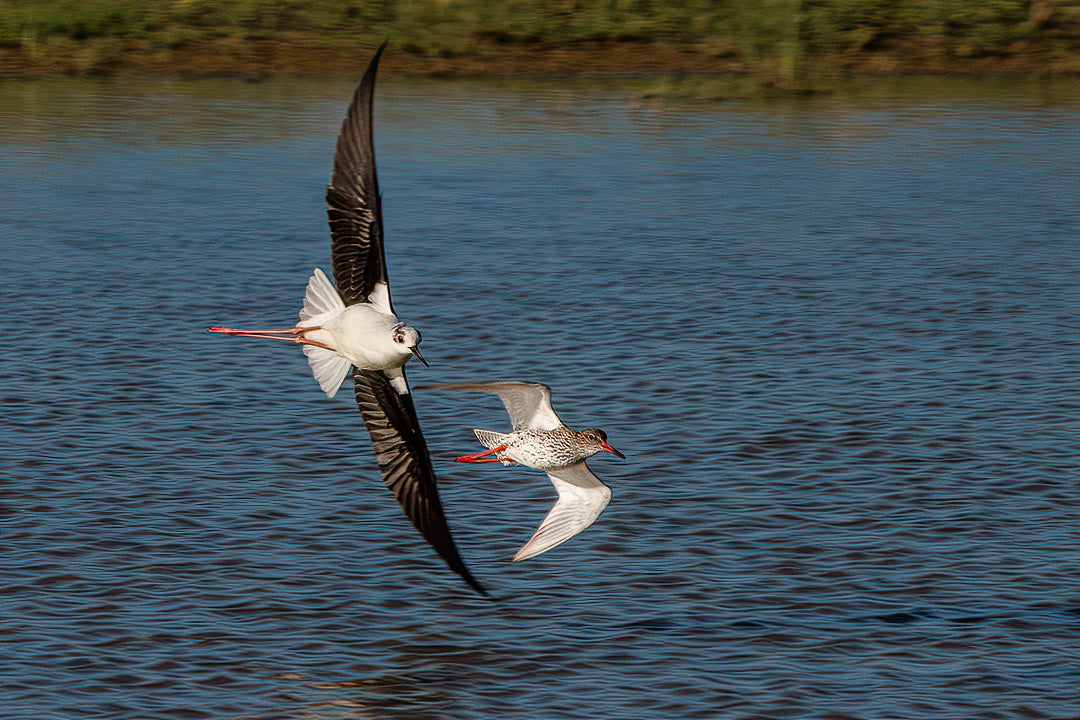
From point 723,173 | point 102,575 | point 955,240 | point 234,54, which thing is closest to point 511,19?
point 234,54

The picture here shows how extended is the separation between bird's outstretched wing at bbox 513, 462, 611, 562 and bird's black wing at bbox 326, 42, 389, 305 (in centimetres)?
164

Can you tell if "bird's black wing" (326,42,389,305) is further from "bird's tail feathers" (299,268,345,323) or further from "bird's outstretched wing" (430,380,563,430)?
"bird's outstretched wing" (430,380,563,430)

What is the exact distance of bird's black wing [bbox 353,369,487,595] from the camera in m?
9.28

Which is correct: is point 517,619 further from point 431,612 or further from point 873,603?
point 873,603

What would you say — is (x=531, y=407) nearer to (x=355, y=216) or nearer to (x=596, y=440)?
(x=596, y=440)

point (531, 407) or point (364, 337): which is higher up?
point (364, 337)

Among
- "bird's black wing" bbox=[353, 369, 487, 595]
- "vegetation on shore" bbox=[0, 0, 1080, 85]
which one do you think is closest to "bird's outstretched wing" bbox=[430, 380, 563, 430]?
"bird's black wing" bbox=[353, 369, 487, 595]

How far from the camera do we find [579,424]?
567 inches

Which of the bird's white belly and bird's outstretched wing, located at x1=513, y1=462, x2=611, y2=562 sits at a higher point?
the bird's white belly

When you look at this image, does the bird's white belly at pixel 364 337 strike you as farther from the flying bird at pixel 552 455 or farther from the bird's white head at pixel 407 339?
the flying bird at pixel 552 455

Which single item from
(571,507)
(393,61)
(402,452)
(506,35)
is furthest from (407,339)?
(393,61)

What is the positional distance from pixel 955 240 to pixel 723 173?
14.6 feet

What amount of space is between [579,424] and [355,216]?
5149mm

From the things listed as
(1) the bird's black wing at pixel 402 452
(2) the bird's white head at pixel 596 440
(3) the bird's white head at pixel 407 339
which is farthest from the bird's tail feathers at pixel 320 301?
(2) the bird's white head at pixel 596 440
